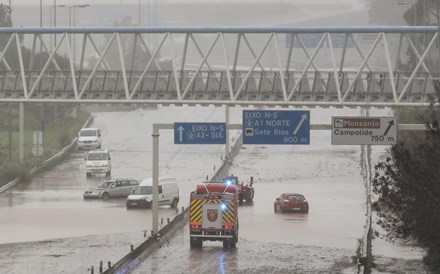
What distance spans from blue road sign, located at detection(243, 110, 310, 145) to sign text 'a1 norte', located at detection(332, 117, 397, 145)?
11.2ft

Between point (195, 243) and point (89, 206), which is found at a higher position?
point (89, 206)

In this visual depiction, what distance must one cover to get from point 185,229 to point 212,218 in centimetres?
742

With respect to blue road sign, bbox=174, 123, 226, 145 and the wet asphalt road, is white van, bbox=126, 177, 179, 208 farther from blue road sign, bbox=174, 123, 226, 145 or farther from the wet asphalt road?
blue road sign, bbox=174, 123, 226, 145

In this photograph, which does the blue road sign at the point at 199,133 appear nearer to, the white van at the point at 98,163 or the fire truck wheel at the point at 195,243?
the fire truck wheel at the point at 195,243

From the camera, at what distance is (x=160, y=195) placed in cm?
6300

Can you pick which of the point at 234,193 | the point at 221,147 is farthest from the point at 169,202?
the point at 221,147

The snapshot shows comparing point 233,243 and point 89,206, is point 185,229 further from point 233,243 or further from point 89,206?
point 89,206

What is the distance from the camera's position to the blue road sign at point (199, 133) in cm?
5369

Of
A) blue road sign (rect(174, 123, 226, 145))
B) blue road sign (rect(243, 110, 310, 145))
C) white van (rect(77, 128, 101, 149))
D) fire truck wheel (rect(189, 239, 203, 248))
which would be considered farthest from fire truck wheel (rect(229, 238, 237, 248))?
white van (rect(77, 128, 101, 149))

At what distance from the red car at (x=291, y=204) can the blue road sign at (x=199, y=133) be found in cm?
930

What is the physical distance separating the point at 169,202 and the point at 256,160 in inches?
1021

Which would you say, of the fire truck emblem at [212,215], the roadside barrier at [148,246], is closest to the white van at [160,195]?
the roadside barrier at [148,246]

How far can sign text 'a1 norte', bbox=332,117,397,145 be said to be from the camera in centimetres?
4894

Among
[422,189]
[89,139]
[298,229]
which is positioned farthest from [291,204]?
[89,139]
